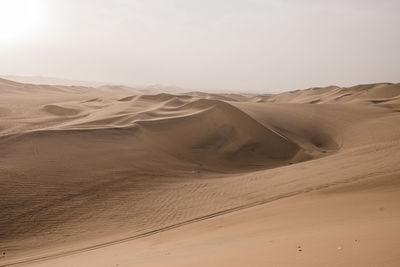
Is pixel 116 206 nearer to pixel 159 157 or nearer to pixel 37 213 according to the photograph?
pixel 37 213

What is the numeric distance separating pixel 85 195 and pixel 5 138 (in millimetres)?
5075

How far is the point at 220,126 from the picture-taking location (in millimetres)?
17797

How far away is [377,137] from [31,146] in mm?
15403

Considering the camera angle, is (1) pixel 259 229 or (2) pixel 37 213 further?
(2) pixel 37 213

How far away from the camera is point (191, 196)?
938 centimetres

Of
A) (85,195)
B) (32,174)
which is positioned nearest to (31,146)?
(32,174)

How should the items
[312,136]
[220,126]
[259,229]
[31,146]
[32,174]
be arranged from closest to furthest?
1. [259,229]
2. [32,174]
3. [31,146]
4. [220,126]
5. [312,136]

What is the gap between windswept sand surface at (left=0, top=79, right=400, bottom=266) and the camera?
4574 millimetres

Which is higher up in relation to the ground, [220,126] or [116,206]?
[220,126]

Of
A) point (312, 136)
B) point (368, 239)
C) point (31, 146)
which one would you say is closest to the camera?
point (368, 239)

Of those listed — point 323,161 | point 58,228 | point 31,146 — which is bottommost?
point 58,228

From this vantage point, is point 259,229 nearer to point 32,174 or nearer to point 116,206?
point 116,206

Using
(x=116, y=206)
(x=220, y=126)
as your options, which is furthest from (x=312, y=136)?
(x=116, y=206)

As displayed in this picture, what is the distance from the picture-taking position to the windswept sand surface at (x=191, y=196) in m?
4.57
